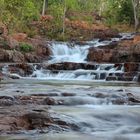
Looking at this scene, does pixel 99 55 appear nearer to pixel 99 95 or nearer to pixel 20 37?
pixel 20 37

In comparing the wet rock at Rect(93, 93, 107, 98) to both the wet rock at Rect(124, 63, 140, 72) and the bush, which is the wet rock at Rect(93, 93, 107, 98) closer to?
the wet rock at Rect(124, 63, 140, 72)

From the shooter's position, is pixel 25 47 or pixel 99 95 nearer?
pixel 99 95

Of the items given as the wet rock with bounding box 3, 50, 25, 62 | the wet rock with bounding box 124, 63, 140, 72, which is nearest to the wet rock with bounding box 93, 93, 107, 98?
the wet rock with bounding box 124, 63, 140, 72

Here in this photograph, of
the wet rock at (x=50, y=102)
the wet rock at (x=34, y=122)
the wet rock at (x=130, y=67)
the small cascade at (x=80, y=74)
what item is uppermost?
the wet rock at (x=34, y=122)

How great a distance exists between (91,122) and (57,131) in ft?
3.32

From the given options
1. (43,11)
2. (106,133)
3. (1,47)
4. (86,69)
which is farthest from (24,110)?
(43,11)

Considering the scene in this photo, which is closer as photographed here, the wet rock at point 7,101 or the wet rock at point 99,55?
the wet rock at point 7,101

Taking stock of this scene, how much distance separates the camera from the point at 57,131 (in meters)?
8.70

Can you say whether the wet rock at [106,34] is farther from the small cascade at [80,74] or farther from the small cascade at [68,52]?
the small cascade at [80,74]

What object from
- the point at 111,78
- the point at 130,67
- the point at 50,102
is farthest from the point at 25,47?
the point at 50,102

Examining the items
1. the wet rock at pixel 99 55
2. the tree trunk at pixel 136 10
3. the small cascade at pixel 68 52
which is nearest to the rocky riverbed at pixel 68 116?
the wet rock at pixel 99 55

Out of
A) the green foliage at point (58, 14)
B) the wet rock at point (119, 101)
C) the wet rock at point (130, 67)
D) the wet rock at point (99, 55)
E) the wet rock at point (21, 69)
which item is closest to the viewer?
the wet rock at point (119, 101)

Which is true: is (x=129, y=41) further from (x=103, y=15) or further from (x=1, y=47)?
(x=103, y=15)

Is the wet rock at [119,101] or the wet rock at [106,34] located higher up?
the wet rock at [106,34]
